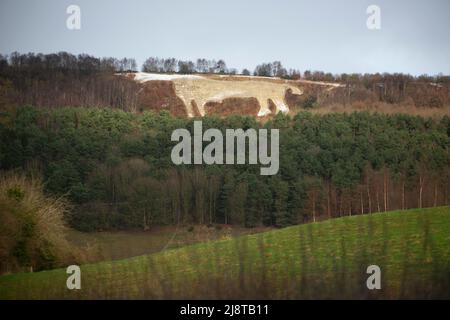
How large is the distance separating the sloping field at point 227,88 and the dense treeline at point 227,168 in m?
10.2

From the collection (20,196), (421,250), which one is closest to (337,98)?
(20,196)

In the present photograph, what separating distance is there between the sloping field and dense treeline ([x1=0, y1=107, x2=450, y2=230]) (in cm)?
1020

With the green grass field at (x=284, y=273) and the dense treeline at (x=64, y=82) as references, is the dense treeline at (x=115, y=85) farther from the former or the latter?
the green grass field at (x=284, y=273)

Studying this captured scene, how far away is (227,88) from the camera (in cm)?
6919

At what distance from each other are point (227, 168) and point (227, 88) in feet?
88.1

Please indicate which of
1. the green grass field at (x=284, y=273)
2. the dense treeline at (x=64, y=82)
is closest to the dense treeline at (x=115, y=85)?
the dense treeline at (x=64, y=82)

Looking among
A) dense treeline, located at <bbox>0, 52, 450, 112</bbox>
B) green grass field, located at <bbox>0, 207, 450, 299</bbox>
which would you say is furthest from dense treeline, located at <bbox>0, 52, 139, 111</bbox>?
green grass field, located at <bbox>0, 207, 450, 299</bbox>

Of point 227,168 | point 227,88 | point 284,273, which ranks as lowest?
point 227,168

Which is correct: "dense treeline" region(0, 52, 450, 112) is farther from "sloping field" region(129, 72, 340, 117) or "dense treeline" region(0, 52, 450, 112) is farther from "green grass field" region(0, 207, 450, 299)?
"green grass field" region(0, 207, 450, 299)

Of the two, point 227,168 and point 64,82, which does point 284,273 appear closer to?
point 227,168

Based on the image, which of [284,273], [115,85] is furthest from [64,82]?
[284,273]

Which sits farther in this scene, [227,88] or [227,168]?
[227,88]

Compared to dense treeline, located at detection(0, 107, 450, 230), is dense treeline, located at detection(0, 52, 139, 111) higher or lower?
higher

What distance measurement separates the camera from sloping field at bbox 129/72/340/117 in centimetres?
6650
